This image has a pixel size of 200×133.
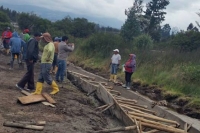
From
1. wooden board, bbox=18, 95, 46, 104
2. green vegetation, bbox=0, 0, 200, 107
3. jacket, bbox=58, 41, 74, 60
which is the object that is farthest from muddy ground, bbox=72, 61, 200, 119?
wooden board, bbox=18, 95, 46, 104

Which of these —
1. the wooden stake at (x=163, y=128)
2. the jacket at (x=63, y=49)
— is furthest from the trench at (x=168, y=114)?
the jacket at (x=63, y=49)

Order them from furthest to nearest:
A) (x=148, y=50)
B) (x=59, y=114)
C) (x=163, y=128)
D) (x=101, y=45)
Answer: (x=101, y=45), (x=148, y=50), (x=59, y=114), (x=163, y=128)

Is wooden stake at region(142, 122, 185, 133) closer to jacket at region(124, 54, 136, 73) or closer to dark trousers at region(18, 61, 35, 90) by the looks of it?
dark trousers at region(18, 61, 35, 90)

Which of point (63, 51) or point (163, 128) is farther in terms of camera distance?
point (63, 51)

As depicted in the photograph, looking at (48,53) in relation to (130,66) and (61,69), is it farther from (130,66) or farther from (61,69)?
(130,66)

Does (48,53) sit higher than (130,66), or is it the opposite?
(48,53)

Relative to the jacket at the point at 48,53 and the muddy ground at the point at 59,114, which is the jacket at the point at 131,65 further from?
the jacket at the point at 48,53

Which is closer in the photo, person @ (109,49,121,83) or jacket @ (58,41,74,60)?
jacket @ (58,41,74,60)

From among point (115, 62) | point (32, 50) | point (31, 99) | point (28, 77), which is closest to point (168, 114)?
point (31, 99)

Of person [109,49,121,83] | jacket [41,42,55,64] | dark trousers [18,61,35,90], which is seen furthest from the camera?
person [109,49,121,83]

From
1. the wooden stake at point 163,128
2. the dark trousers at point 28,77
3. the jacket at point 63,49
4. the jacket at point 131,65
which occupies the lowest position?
the wooden stake at point 163,128

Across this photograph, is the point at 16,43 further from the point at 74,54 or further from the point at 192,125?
the point at 74,54

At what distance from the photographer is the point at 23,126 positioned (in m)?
7.07

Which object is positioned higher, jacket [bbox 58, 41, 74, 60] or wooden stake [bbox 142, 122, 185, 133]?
jacket [bbox 58, 41, 74, 60]
